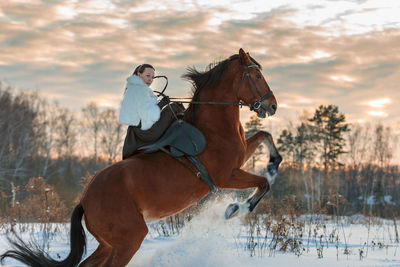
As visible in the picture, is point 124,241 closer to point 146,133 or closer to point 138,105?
point 146,133

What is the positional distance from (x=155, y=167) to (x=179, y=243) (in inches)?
105

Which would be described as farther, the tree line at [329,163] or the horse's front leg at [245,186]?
the tree line at [329,163]

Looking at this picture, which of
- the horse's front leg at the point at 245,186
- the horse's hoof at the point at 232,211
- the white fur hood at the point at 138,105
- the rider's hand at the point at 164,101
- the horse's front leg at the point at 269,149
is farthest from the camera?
the horse's front leg at the point at 269,149

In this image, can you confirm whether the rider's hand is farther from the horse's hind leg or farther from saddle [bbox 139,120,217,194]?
the horse's hind leg

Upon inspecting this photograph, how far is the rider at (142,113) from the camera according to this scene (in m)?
4.62

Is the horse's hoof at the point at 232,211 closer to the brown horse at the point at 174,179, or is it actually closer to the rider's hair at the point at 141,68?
the brown horse at the point at 174,179

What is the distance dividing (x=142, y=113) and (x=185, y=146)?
2.10 feet

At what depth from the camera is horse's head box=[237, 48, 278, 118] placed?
16.3ft

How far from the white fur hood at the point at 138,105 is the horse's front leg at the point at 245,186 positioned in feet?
3.90

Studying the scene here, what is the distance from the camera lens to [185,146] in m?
4.64

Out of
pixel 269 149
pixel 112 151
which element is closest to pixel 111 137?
pixel 112 151

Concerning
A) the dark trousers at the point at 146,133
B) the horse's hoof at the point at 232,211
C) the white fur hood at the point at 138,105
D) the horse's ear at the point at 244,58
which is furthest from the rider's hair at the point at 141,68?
the horse's hoof at the point at 232,211

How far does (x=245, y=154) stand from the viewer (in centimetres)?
502

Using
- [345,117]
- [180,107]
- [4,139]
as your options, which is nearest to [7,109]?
[4,139]
